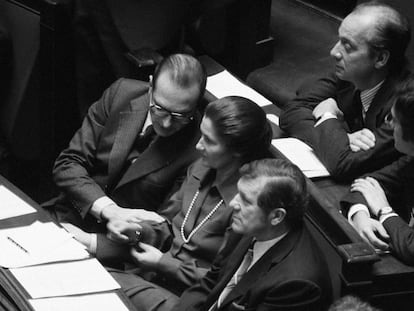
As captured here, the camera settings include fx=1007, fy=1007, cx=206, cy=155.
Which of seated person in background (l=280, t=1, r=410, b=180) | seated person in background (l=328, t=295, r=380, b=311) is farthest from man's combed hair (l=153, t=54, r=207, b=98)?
seated person in background (l=328, t=295, r=380, b=311)

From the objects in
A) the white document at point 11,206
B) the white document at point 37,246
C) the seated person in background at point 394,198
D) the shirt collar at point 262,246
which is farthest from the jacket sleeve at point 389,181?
the white document at point 11,206

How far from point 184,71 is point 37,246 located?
2.34 ft

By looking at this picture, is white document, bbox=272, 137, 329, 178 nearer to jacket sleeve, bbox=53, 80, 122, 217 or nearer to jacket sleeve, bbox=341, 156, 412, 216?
jacket sleeve, bbox=341, 156, 412, 216

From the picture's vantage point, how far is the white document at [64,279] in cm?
259

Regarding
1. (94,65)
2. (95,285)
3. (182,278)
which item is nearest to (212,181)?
(182,278)

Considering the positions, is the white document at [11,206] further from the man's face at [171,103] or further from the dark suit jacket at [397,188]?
the dark suit jacket at [397,188]

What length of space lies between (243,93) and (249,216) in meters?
0.94

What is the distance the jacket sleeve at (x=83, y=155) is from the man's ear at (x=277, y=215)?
87cm

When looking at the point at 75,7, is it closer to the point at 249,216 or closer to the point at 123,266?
the point at 123,266

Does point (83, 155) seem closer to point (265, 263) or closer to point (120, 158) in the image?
point (120, 158)

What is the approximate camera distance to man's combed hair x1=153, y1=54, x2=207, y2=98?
3.08 metres

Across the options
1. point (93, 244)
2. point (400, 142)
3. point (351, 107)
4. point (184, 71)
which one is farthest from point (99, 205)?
point (400, 142)

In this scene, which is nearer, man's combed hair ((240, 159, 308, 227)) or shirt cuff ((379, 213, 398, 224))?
man's combed hair ((240, 159, 308, 227))

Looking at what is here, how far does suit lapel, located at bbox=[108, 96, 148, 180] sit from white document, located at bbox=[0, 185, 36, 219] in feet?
1.26
